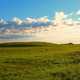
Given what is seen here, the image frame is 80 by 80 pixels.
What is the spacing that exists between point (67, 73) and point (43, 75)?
2.73 metres

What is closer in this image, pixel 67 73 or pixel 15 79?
pixel 15 79

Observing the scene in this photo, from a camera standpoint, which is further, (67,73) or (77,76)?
(67,73)

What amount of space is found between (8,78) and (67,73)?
6651 millimetres

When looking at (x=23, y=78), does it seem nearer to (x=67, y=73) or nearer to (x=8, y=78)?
(x=8, y=78)

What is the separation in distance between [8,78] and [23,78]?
4.99 ft

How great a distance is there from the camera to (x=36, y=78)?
28203mm

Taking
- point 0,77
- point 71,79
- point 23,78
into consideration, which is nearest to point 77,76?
point 71,79

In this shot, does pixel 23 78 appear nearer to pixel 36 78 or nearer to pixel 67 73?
pixel 36 78

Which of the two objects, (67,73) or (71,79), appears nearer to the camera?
(71,79)

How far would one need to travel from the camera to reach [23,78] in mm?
28359

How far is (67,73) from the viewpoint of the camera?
30.6m

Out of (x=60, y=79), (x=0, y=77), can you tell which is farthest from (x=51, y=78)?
(x=0, y=77)

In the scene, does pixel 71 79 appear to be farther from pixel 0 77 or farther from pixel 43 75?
pixel 0 77

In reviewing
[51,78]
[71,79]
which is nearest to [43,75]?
[51,78]
